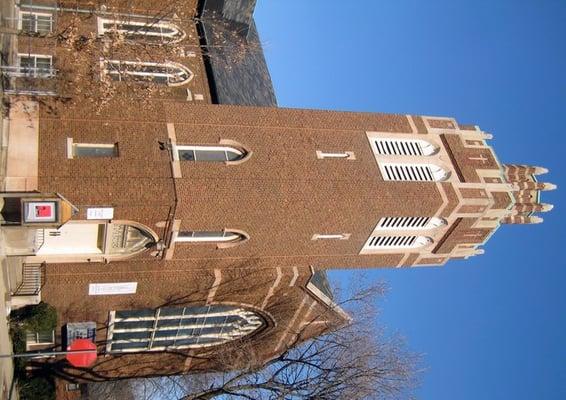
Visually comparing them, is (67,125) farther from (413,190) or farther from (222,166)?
(413,190)

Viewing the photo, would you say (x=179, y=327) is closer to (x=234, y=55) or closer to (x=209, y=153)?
(x=209, y=153)

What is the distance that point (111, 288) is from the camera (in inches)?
886

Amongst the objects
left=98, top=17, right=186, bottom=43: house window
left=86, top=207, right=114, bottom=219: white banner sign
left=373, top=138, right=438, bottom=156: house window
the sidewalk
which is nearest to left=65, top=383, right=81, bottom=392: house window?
the sidewalk

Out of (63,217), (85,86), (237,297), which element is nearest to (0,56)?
(85,86)

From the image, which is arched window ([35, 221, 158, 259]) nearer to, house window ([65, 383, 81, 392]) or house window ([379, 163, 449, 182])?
house window ([379, 163, 449, 182])

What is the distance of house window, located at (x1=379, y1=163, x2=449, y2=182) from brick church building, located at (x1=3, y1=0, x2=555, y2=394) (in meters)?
0.06

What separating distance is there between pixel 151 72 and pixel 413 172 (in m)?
12.8

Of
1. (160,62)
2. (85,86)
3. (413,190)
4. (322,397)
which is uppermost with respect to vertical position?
(160,62)

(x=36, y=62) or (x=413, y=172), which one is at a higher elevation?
(x=36, y=62)

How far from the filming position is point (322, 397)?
22891 millimetres

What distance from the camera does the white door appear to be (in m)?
20.5

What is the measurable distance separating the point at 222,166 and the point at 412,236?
8.92 metres

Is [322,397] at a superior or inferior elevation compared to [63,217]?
inferior

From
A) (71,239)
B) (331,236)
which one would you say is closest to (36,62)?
(71,239)
